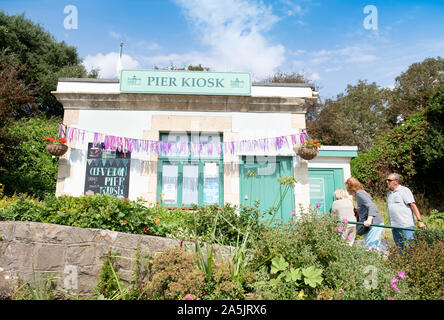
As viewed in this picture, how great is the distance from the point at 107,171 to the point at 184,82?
2.85 m

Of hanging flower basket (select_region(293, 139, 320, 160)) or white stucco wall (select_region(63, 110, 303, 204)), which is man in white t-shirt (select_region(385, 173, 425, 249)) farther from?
white stucco wall (select_region(63, 110, 303, 204))

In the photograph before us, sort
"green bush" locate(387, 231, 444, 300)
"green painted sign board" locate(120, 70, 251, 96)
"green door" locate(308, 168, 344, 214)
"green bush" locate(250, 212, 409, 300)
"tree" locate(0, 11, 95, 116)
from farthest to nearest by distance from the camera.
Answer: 1. "tree" locate(0, 11, 95, 116)
2. "green door" locate(308, 168, 344, 214)
3. "green painted sign board" locate(120, 70, 251, 96)
4. "green bush" locate(387, 231, 444, 300)
5. "green bush" locate(250, 212, 409, 300)

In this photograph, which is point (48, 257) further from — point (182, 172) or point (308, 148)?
point (308, 148)

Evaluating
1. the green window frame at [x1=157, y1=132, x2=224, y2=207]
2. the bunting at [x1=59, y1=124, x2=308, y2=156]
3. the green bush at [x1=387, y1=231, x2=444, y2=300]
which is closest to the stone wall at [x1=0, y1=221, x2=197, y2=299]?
the green bush at [x1=387, y1=231, x2=444, y2=300]

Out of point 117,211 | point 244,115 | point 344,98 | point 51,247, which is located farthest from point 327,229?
point 344,98

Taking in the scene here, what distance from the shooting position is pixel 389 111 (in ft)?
77.0

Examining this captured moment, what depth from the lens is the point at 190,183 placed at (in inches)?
277

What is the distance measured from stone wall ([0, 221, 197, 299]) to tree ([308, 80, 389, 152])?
1670 centimetres

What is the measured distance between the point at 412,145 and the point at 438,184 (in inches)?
66.0

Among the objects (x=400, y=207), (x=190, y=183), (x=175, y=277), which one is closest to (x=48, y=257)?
(x=175, y=277)

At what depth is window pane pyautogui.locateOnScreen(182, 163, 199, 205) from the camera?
695 centimetres

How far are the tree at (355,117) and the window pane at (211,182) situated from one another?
12775mm

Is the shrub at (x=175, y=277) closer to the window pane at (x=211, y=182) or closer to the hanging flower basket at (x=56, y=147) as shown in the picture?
the window pane at (x=211, y=182)
